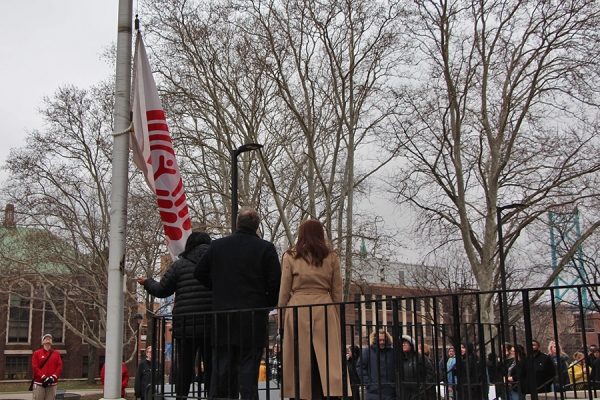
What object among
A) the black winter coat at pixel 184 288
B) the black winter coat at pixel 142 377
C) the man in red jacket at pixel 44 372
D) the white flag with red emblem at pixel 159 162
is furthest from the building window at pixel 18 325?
the black winter coat at pixel 184 288

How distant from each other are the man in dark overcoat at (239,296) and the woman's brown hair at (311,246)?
24 cm

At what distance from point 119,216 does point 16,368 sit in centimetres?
6211

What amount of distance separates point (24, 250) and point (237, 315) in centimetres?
3654

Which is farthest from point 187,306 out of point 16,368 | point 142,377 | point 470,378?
point 16,368

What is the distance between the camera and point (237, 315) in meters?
6.07

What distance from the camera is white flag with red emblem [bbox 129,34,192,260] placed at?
796 centimetres

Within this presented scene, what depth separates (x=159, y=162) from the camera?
316 inches

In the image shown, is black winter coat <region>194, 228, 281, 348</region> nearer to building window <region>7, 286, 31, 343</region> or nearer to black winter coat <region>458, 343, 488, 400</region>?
black winter coat <region>458, 343, 488, 400</region>

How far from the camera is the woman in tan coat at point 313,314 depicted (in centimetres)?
590

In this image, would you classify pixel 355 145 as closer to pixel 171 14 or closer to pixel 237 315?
pixel 171 14

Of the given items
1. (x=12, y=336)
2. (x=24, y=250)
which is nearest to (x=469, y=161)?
(x=24, y=250)

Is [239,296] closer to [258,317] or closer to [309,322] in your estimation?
[258,317]

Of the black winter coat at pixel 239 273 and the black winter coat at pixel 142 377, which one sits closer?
the black winter coat at pixel 239 273

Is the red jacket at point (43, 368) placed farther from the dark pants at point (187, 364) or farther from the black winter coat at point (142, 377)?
the dark pants at point (187, 364)
